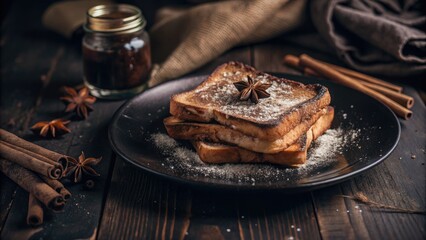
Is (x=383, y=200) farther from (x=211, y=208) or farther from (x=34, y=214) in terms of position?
(x=34, y=214)

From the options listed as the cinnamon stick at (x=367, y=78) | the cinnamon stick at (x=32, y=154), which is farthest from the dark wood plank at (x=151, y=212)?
the cinnamon stick at (x=367, y=78)

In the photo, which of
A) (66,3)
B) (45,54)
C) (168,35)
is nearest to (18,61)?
(45,54)

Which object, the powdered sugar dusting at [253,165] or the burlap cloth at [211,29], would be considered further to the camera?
the burlap cloth at [211,29]

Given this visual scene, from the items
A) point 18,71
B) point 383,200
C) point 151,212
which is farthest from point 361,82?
point 18,71

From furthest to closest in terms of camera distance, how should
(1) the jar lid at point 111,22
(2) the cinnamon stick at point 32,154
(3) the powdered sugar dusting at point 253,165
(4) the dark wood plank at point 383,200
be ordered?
(1) the jar lid at point 111,22 → (2) the cinnamon stick at point 32,154 → (3) the powdered sugar dusting at point 253,165 → (4) the dark wood plank at point 383,200

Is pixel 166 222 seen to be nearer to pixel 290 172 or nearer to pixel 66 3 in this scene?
pixel 290 172

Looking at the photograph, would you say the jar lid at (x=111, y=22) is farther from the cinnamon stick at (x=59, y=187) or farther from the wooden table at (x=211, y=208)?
the cinnamon stick at (x=59, y=187)

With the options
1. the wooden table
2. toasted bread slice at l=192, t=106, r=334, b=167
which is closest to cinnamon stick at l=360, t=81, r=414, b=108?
the wooden table
